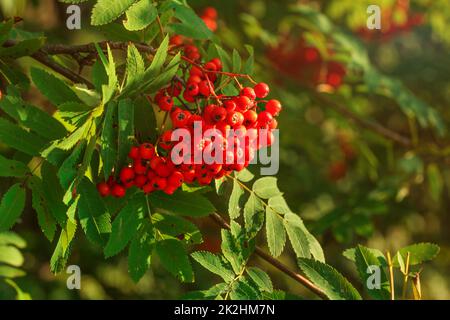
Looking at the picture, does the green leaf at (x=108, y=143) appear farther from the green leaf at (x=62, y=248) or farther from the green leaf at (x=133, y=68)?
the green leaf at (x=62, y=248)

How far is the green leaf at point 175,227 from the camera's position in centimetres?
161

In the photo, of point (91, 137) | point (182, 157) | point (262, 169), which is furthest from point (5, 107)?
point (262, 169)

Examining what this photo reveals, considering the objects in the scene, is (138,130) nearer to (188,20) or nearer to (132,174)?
(132,174)

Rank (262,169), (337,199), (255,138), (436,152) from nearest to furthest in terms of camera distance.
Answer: (255,138) < (262,169) < (436,152) < (337,199)

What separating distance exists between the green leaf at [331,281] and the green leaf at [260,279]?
0.10 metres

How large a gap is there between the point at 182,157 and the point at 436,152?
2063mm

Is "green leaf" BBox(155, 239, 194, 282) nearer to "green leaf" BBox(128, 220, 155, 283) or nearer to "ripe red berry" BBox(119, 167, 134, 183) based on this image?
"green leaf" BBox(128, 220, 155, 283)

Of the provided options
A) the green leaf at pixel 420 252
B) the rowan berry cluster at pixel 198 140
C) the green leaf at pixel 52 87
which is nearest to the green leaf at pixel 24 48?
the green leaf at pixel 52 87

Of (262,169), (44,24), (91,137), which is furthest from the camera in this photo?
(44,24)

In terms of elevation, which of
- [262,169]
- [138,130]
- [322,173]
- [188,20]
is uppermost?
[322,173]

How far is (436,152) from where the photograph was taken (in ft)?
10.4

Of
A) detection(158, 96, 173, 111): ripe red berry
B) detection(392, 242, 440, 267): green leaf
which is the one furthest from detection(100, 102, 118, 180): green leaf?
detection(392, 242, 440, 267): green leaf

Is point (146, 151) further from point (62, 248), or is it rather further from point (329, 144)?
point (329, 144)

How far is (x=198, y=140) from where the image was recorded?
4.71 ft
